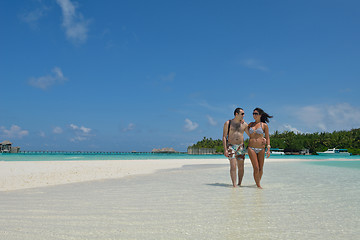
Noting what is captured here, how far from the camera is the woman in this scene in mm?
8273

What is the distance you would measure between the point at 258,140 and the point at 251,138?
0.20 m

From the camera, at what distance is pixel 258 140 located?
827 centimetres

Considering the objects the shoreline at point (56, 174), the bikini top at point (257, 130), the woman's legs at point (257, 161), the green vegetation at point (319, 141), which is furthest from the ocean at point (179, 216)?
the green vegetation at point (319, 141)

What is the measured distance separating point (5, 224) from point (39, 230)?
66cm

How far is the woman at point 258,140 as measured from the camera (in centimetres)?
827

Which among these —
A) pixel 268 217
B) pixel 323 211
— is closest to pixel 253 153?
pixel 323 211

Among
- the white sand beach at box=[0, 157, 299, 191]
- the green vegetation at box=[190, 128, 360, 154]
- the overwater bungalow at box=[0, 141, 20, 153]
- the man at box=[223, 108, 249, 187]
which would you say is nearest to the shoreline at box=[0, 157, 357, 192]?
the white sand beach at box=[0, 157, 299, 191]

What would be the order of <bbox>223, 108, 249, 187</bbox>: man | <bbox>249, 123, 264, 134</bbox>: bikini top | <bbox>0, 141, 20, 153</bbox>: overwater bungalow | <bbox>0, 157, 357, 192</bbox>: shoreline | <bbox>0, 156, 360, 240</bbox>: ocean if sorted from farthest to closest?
<bbox>0, 141, 20, 153</bbox>: overwater bungalow, <bbox>0, 157, 357, 192</bbox>: shoreline, <bbox>223, 108, 249, 187</bbox>: man, <bbox>249, 123, 264, 134</bbox>: bikini top, <bbox>0, 156, 360, 240</bbox>: ocean

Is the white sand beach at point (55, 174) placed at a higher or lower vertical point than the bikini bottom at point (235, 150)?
lower

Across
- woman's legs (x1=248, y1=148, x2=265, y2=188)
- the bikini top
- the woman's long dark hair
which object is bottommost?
woman's legs (x1=248, y1=148, x2=265, y2=188)

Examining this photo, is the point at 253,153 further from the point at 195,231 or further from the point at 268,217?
the point at 195,231

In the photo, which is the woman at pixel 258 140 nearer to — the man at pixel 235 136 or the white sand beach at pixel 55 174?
the man at pixel 235 136

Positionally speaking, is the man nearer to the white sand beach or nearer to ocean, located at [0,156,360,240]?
ocean, located at [0,156,360,240]

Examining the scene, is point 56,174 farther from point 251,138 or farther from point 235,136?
point 251,138
